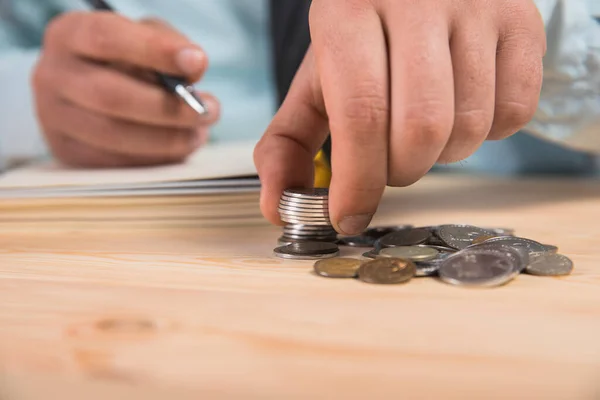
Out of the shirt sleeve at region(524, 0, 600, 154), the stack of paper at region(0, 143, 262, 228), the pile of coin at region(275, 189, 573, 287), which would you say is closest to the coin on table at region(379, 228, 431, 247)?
the pile of coin at region(275, 189, 573, 287)

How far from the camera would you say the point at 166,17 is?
6.83 ft

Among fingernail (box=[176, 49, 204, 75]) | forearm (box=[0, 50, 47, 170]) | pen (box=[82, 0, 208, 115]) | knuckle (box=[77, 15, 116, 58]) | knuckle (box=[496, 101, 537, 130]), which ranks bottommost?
forearm (box=[0, 50, 47, 170])

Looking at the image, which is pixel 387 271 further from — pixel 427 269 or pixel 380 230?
pixel 380 230

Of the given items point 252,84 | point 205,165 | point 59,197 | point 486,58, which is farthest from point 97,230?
point 252,84

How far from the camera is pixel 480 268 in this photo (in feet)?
1.71

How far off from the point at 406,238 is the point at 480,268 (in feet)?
0.46

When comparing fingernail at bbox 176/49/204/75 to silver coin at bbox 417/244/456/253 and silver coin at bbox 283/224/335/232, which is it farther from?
silver coin at bbox 417/244/456/253

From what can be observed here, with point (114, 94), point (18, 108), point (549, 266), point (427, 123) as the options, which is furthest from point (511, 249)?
point (18, 108)

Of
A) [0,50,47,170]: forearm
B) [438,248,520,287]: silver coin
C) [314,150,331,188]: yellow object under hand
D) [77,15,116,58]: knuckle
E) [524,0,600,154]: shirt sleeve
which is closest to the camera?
[438,248,520,287]: silver coin

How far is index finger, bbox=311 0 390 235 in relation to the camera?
554 millimetres

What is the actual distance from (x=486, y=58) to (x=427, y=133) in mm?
110

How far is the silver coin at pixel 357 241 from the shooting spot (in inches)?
27.6

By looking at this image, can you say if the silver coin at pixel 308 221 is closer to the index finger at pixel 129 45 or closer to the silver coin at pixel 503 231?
the silver coin at pixel 503 231

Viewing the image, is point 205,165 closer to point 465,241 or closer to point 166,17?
point 465,241
